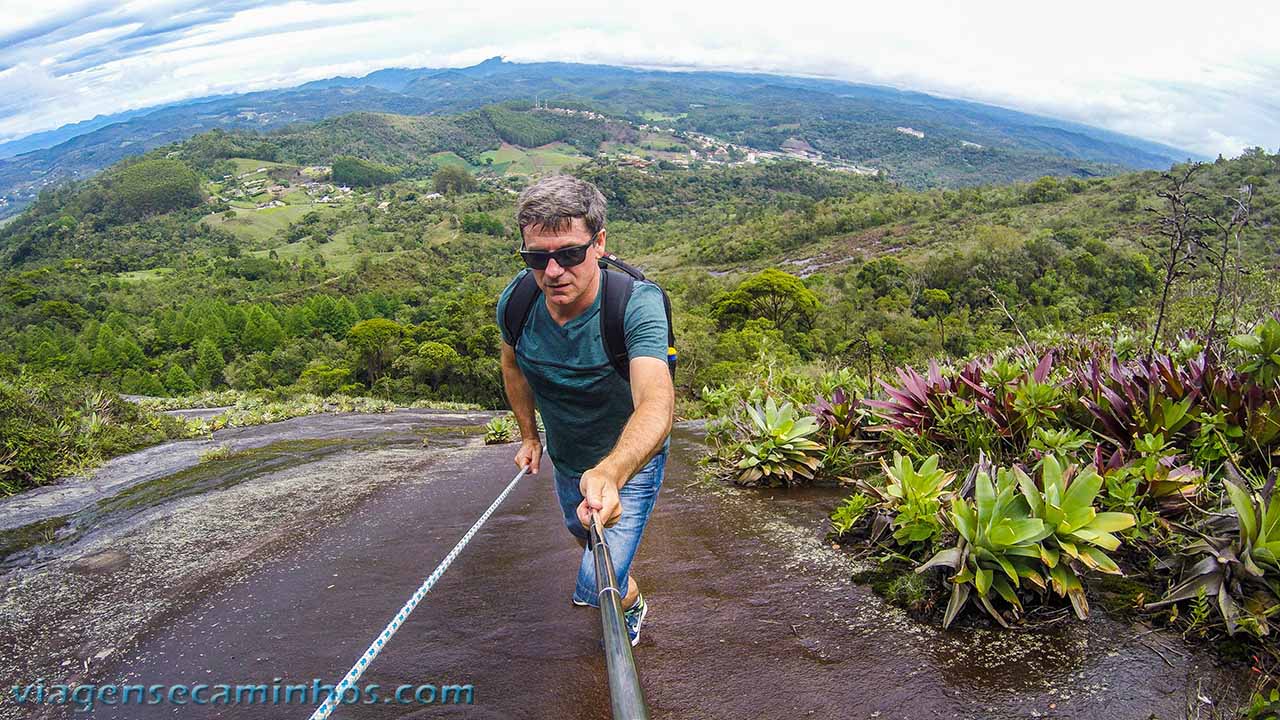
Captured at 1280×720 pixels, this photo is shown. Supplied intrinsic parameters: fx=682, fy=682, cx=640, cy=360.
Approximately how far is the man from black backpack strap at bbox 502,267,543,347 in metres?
0.02

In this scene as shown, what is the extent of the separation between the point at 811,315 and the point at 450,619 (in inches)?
1705

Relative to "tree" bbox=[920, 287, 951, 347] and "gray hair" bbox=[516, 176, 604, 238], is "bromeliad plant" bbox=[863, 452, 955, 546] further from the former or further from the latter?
"tree" bbox=[920, 287, 951, 347]

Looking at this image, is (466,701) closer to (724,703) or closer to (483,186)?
(724,703)

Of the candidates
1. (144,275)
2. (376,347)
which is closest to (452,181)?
(144,275)

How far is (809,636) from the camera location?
277cm

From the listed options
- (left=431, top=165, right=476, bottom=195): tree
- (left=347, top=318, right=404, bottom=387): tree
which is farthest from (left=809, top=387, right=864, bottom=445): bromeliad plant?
(left=431, top=165, right=476, bottom=195): tree

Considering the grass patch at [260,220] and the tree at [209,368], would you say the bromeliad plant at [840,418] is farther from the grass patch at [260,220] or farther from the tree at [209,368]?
the grass patch at [260,220]

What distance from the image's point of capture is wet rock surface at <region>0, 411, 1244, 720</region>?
7.68 ft

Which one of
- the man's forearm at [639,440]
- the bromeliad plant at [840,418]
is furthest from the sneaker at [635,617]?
the bromeliad plant at [840,418]

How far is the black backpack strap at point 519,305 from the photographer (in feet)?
9.29

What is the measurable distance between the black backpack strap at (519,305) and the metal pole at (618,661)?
4.49 feet

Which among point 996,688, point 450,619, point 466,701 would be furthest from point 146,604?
point 996,688

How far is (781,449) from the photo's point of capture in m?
4.77

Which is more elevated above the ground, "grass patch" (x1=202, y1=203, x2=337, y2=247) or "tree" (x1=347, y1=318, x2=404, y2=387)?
"grass patch" (x1=202, y1=203, x2=337, y2=247)
